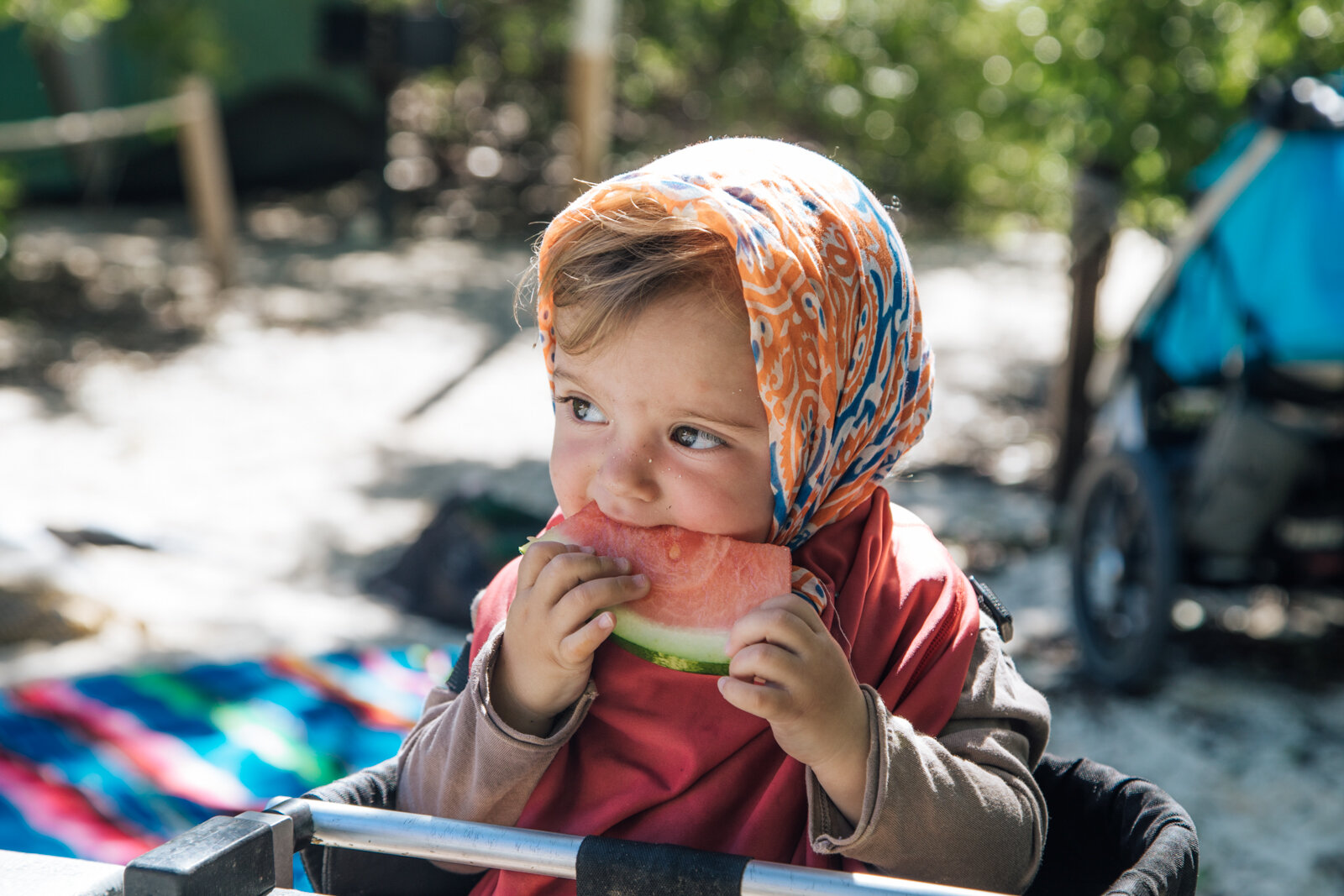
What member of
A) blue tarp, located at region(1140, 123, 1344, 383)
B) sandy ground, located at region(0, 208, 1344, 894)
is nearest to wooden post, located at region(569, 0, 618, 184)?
sandy ground, located at region(0, 208, 1344, 894)

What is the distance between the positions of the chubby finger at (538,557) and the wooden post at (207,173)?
8.45m

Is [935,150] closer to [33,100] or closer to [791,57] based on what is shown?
[791,57]

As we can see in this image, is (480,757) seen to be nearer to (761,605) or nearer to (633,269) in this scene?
(761,605)

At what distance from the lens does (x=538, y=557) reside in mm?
1410

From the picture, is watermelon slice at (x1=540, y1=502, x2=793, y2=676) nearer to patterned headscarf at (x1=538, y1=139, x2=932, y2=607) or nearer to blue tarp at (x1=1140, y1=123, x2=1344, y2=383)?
patterned headscarf at (x1=538, y1=139, x2=932, y2=607)

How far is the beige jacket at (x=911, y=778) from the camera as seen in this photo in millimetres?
1339

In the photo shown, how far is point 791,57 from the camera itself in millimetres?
12297

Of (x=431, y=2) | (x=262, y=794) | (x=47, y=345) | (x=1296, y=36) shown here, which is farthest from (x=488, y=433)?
(x=431, y=2)

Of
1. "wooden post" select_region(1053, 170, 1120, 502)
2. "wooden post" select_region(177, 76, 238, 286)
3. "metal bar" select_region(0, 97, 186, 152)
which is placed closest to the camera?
"wooden post" select_region(1053, 170, 1120, 502)

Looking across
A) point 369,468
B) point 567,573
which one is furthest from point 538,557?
point 369,468

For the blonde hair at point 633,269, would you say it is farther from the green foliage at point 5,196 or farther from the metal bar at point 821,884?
the green foliage at point 5,196

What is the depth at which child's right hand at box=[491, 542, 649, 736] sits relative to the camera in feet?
4.41

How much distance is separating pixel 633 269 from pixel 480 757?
1.97 ft

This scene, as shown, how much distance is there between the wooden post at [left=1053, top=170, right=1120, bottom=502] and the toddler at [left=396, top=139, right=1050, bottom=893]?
390 centimetres
